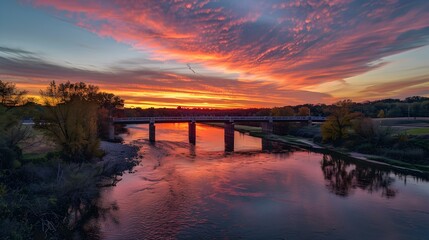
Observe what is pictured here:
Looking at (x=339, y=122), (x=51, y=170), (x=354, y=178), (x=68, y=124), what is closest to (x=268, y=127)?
(x=339, y=122)

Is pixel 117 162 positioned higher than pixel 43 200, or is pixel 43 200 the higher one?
pixel 43 200

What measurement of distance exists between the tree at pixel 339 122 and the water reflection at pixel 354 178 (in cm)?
2005

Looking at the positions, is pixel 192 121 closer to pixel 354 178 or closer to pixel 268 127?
pixel 268 127

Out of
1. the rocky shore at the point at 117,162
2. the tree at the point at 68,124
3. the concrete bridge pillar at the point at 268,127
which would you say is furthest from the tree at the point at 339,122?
the tree at the point at 68,124

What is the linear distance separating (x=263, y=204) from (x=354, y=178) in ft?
60.6

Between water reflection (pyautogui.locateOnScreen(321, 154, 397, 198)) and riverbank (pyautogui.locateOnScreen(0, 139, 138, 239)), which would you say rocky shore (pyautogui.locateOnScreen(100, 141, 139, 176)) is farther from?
water reflection (pyautogui.locateOnScreen(321, 154, 397, 198))

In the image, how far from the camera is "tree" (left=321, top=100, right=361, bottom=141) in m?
68.1

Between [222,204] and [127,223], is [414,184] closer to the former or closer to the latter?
[222,204]

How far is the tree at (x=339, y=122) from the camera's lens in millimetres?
68125

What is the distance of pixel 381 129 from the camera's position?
57969 mm

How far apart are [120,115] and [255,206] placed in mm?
132193


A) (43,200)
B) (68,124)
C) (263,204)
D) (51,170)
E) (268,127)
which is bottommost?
(263,204)

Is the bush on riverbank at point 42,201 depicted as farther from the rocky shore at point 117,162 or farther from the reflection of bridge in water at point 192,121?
the reflection of bridge in water at point 192,121

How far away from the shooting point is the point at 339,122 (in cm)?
6906
